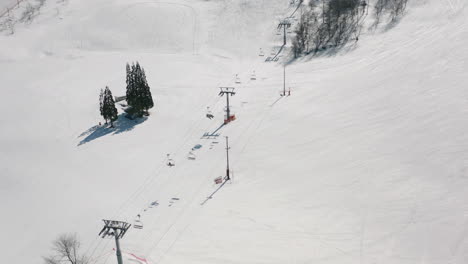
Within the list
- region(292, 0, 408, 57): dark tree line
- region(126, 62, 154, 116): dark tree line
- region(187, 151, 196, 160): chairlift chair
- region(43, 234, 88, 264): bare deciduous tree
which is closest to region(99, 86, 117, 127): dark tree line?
region(126, 62, 154, 116): dark tree line

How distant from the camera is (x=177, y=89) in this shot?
6066 centimetres

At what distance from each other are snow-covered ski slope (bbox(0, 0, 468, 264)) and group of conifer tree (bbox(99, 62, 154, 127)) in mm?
1443

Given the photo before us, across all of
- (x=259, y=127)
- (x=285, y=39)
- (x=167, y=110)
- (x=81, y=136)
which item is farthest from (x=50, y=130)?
(x=285, y=39)

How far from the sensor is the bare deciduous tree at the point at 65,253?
29381 millimetres

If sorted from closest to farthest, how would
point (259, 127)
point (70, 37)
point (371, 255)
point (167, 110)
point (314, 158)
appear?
point (371, 255) → point (314, 158) → point (259, 127) → point (167, 110) → point (70, 37)

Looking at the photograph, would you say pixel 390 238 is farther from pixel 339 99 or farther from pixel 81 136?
pixel 81 136

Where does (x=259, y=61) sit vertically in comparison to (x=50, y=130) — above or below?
above

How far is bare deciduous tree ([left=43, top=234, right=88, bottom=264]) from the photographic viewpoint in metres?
29.4

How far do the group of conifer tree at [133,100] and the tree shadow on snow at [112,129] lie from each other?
715 mm

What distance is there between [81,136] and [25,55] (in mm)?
31521

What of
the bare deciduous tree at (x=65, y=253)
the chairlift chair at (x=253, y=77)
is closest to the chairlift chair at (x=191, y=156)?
the bare deciduous tree at (x=65, y=253)

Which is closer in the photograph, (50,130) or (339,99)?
(339,99)

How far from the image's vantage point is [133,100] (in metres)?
53.8

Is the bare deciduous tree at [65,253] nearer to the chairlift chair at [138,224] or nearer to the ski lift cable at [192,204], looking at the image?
the chairlift chair at [138,224]
